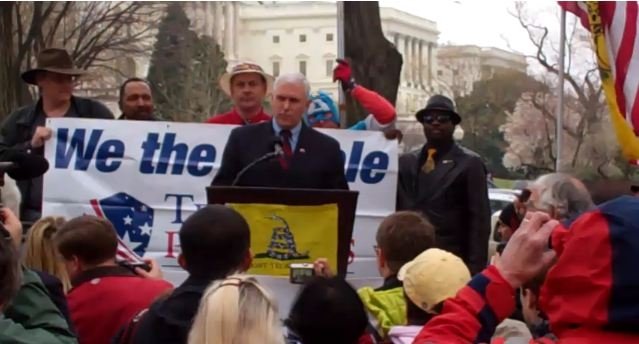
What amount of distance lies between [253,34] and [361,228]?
2428 inches

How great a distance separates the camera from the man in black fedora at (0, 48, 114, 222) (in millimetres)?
7324

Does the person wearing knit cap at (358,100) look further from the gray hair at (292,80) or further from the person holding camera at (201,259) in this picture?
the person holding camera at (201,259)

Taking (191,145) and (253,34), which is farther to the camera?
(253,34)

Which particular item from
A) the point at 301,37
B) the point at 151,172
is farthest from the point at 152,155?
the point at 301,37

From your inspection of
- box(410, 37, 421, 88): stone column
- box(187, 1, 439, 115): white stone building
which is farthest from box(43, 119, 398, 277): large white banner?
box(410, 37, 421, 88): stone column

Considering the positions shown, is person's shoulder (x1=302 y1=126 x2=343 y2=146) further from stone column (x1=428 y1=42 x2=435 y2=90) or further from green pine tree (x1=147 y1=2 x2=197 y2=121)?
stone column (x1=428 y1=42 x2=435 y2=90)

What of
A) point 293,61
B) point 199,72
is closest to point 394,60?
point 199,72

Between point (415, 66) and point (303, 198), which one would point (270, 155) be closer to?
point (303, 198)

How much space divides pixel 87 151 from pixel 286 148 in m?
1.56

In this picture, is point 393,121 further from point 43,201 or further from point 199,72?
point 199,72

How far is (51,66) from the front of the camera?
7605mm

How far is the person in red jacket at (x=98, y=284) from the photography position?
181 inches

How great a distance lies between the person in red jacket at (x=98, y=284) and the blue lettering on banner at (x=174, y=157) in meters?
2.40

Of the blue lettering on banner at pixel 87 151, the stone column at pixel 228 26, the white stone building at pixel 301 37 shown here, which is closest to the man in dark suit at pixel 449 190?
the blue lettering on banner at pixel 87 151
